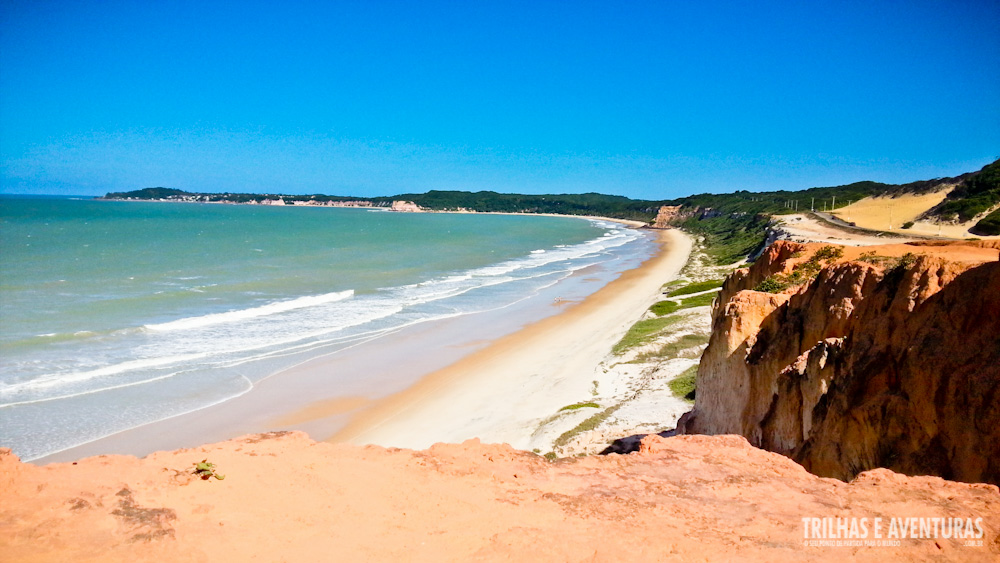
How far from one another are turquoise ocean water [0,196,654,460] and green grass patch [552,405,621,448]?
11.4m

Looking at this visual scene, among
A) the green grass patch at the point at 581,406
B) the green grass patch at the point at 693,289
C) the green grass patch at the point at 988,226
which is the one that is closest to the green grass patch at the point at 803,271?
the green grass patch at the point at 581,406

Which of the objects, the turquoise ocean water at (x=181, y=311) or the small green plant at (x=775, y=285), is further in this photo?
the turquoise ocean water at (x=181, y=311)

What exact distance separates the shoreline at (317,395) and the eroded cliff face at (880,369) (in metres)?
12.0

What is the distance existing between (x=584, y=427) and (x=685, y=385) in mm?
4517

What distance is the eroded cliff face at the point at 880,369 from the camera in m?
6.54

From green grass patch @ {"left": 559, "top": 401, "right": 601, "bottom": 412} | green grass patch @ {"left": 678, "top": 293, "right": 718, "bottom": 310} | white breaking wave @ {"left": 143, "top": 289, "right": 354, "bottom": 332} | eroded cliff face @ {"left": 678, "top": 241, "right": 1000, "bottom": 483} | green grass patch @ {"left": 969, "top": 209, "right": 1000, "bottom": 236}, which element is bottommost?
green grass patch @ {"left": 559, "top": 401, "right": 601, "bottom": 412}

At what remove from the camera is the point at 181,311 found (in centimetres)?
2856

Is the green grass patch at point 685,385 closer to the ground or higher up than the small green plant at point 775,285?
closer to the ground

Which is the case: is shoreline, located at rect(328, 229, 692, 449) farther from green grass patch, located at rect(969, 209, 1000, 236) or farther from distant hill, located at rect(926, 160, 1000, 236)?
distant hill, located at rect(926, 160, 1000, 236)

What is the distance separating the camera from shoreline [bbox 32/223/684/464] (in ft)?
49.9

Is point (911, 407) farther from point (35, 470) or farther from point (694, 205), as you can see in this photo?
point (694, 205)

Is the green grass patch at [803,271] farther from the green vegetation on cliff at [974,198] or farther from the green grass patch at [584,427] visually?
the green vegetation on cliff at [974,198]

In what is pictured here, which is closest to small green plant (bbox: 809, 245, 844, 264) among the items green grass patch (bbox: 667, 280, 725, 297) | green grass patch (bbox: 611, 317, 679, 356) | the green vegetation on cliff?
green grass patch (bbox: 611, 317, 679, 356)

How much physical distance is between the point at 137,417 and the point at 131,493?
1237 centimetres
